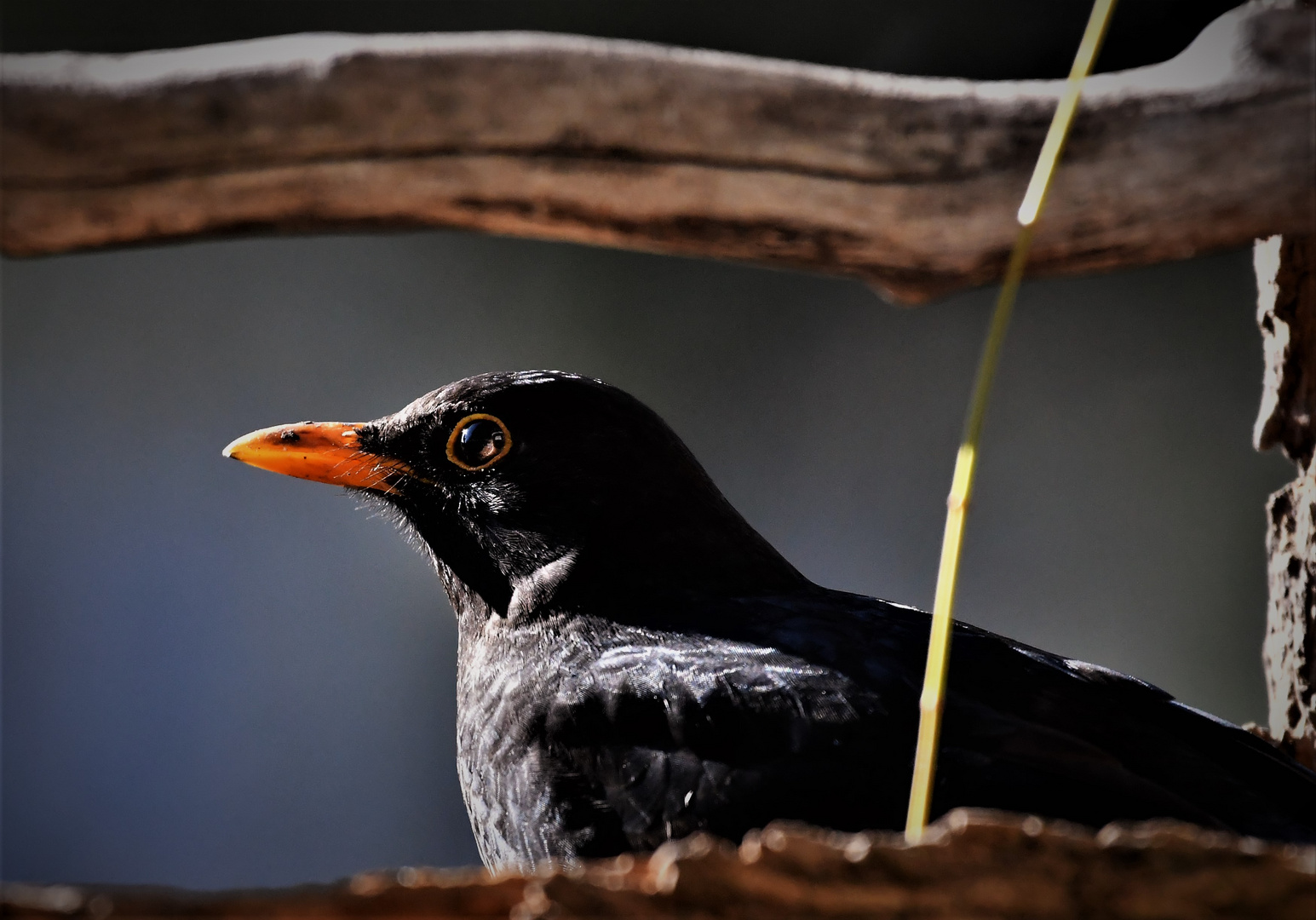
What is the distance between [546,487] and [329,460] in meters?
0.45

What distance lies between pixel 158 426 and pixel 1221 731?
415cm

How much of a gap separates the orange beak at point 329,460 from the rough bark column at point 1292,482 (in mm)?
1789

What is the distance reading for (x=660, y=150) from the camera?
72.4 inches

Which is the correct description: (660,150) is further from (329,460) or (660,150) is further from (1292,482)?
(1292,482)

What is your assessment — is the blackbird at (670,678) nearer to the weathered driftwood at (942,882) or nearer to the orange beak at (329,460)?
the orange beak at (329,460)

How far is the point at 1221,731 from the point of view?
1.85 meters

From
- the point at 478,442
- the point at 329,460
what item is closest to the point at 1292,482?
the point at 478,442

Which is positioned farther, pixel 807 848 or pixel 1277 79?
pixel 1277 79

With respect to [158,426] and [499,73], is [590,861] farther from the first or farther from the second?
[158,426]

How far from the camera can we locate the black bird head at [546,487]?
223 centimetres

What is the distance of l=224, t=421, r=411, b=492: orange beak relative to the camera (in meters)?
2.34

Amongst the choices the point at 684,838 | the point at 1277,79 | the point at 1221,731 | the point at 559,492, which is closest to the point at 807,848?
the point at 684,838

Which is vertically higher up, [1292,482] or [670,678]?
[1292,482]

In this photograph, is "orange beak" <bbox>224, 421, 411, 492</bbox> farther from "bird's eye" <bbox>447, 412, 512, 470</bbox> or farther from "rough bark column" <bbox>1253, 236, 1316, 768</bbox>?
"rough bark column" <bbox>1253, 236, 1316, 768</bbox>
